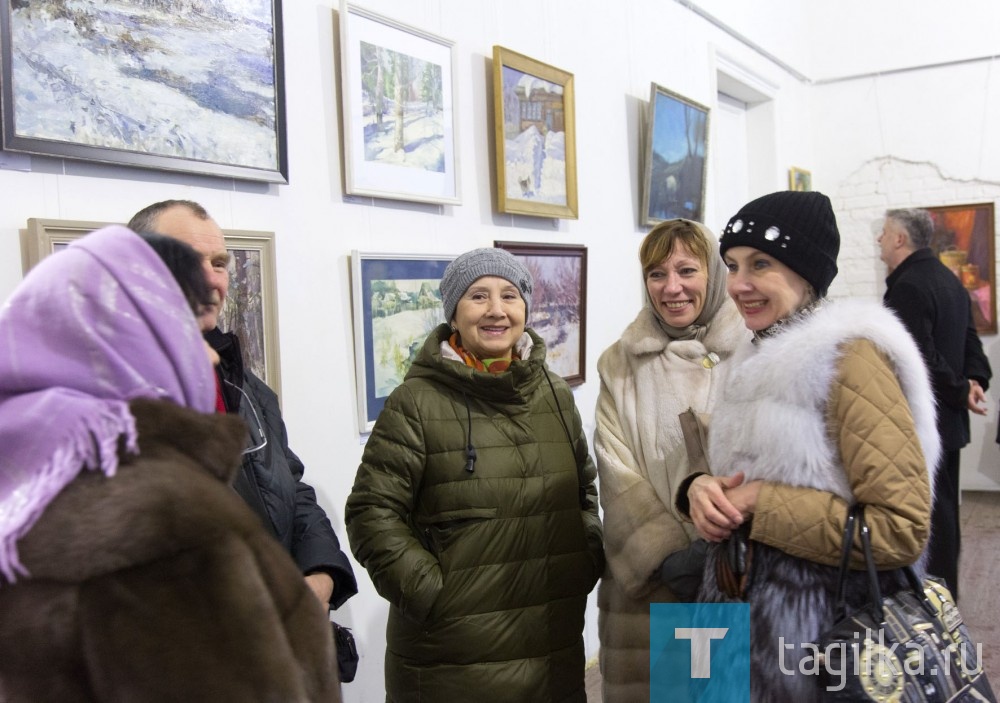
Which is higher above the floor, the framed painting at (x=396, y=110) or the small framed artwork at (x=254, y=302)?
the framed painting at (x=396, y=110)

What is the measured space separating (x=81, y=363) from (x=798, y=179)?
21.5 feet

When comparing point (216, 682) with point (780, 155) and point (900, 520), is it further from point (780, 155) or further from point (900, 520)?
point (780, 155)

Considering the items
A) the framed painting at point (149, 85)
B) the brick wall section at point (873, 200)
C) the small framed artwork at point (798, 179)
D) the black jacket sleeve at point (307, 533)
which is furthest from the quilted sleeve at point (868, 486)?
the brick wall section at point (873, 200)

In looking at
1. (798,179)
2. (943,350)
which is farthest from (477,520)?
(798,179)

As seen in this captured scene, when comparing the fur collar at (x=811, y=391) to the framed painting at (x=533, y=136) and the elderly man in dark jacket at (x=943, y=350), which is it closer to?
the framed painting at (x=533, y=136)

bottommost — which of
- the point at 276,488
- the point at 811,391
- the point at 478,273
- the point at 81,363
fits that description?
the point at 276,488

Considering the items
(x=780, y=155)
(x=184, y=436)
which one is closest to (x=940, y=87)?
(x=780, y=155)

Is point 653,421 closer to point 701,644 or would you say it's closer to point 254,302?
point 701,644

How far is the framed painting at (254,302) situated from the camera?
2045 mm

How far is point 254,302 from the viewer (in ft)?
6.92

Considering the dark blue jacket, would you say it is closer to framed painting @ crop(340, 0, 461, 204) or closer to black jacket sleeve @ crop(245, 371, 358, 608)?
black jacket sleeve @ crop(245, 371, 358, 608)

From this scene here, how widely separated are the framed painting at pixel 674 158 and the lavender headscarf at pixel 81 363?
3415 millimetres

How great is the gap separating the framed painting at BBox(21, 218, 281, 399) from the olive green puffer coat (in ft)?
1.40

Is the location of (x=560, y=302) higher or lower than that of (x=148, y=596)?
higher
